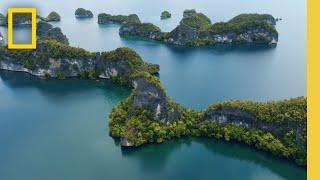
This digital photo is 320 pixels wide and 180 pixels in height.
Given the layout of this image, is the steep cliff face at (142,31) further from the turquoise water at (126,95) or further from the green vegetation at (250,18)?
the green vegetation at (250,18)

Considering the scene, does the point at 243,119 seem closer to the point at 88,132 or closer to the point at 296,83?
the point at 88,132

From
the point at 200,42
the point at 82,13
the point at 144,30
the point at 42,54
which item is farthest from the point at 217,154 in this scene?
the point at 82,13

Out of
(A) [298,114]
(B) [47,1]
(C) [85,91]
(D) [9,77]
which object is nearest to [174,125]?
(A) [298,114]

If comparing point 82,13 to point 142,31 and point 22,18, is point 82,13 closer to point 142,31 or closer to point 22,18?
point 22,18

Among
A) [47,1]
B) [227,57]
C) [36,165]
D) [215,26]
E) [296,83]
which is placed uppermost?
[47,1]

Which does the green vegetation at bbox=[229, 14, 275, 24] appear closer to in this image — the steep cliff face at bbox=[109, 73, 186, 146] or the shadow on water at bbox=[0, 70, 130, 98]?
the shadow on water at bbox=[0, 70, 130, 98]

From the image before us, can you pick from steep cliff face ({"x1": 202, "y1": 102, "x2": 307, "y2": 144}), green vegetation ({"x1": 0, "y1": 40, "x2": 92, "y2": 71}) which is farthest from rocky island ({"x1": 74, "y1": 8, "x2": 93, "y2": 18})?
steep cliff face ({"x1": 202, "y1": 102, "x2": 307, "y2": 144})
